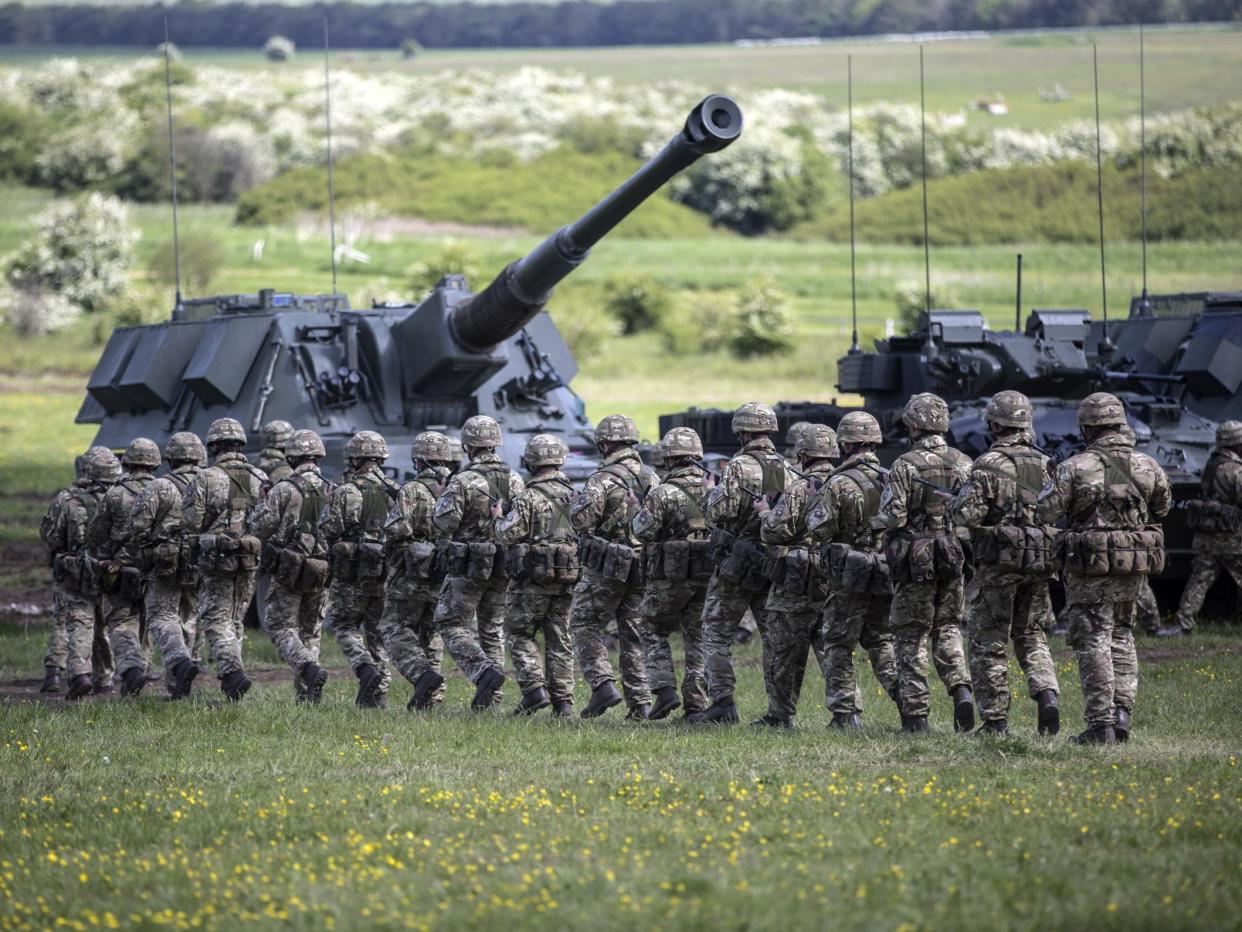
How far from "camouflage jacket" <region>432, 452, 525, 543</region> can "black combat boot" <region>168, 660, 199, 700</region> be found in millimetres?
1997

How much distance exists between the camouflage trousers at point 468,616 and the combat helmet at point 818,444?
222 cm

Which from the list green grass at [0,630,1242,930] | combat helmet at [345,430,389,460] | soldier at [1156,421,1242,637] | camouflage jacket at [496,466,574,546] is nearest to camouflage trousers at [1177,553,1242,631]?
soldier at [1156,421,1242,637]

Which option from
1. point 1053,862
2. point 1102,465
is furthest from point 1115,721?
point 1053,862

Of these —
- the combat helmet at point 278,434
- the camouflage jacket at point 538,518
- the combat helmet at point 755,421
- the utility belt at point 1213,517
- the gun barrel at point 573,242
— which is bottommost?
the utility belt at point 1213,517

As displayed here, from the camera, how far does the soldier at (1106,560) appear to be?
35.5ft

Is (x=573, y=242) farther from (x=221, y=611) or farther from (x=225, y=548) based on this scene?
(x=221, y=611)

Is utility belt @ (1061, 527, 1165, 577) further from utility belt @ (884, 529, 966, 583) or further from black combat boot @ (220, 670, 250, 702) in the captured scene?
black combat boot @ (220, 670, 250, 702)

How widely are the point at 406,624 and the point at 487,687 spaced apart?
79 centimetres

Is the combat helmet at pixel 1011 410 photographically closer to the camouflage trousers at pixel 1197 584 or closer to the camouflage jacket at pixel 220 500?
the camouflage jacket at pixel 220 500

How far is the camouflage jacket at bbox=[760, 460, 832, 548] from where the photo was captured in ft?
37.9

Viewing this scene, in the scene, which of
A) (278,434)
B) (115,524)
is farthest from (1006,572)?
(115,524)

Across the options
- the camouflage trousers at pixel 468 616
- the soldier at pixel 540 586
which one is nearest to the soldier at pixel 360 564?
the camouflage trousers at pixel 468 616

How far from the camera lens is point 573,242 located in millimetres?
16453

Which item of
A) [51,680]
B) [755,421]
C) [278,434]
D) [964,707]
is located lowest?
[51,680]
